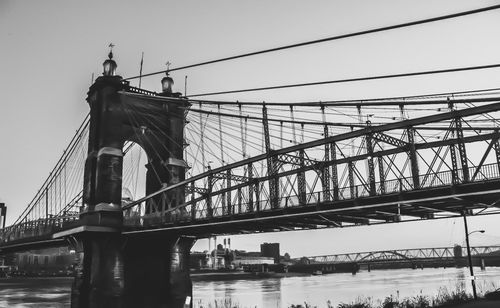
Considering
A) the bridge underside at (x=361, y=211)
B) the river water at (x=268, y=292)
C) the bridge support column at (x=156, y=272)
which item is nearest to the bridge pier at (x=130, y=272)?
the bridge support column at (x=156, y=272)

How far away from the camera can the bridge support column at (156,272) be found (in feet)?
145

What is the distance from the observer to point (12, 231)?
258ft

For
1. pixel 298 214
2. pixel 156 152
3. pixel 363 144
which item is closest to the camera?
pixel 298 214

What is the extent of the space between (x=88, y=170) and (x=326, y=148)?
2598cm

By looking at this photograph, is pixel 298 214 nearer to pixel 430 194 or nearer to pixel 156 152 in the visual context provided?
pixel 430 194

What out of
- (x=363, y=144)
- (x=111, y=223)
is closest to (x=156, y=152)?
(x=111, y=223)

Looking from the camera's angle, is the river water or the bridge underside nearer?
the bridge underside

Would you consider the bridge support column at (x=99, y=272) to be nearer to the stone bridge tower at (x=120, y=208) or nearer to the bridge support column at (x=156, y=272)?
the stone bridge tower at (x=120, y=208)

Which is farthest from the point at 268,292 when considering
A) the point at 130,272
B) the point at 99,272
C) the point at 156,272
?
the point at 99,272

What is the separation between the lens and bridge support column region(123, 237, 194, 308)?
145ft

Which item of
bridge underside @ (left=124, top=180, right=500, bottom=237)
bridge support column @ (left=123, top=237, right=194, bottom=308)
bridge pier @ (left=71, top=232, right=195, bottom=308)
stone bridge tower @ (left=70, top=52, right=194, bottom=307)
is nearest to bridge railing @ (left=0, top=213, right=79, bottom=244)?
stone bridge tower @ (left=70, top=52, right=194, bottom=307)

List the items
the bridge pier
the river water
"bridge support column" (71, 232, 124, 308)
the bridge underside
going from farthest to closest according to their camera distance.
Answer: the river water → the bridge pier → "bridge support column" (71, 232, 124, 308) → the bridge underside

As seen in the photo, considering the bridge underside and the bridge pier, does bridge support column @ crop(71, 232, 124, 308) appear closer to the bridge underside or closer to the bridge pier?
the bridge pier

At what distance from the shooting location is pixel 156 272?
4550 cm
